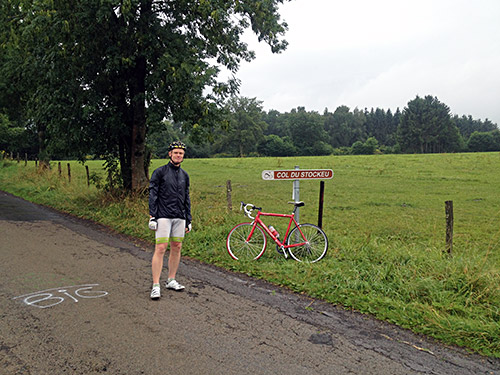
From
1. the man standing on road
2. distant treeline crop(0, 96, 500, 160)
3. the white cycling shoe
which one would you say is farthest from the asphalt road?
distant treeline crop(0, 96, 500, 160)

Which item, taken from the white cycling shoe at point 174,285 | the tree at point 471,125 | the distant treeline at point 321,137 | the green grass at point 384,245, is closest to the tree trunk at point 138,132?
the green grass at point 384,245

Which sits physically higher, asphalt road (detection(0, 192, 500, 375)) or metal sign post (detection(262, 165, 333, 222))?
metal sign post (detection(262, 165, 333, 222))

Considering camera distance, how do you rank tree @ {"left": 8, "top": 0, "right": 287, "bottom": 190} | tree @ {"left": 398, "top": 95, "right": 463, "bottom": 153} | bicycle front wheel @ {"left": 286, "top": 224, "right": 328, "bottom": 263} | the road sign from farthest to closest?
tree @ {"left": 398, "top": 95, "right": 463, "bottom": 153} < tree @ {"left": 8, "top": 0, "right": 287, "bottom": 190} < the road sign < bicycle front wheel @ {"left": 286, "top": 224, "right": 328, "bottom": 263}

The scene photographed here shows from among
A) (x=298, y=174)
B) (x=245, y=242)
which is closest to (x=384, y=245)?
(x=298, y=174)

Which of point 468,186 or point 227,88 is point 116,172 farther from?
point 468,186

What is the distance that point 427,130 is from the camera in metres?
104

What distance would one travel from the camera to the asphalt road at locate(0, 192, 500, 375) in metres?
3.64

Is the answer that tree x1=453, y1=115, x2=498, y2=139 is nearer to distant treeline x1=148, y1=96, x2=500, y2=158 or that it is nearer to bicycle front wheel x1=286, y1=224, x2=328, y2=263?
distant treeline x1=148, y1=96, x2=500, y2=158

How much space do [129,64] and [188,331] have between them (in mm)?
9336

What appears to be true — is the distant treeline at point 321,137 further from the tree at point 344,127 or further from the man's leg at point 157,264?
the man's leg at point 157,264

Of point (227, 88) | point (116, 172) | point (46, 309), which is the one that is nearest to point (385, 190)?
point (227, 88)

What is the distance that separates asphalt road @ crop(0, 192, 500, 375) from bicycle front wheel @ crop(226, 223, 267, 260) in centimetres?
80

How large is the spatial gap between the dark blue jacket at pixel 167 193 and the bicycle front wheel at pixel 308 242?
251cm

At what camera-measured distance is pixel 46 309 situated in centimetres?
483
